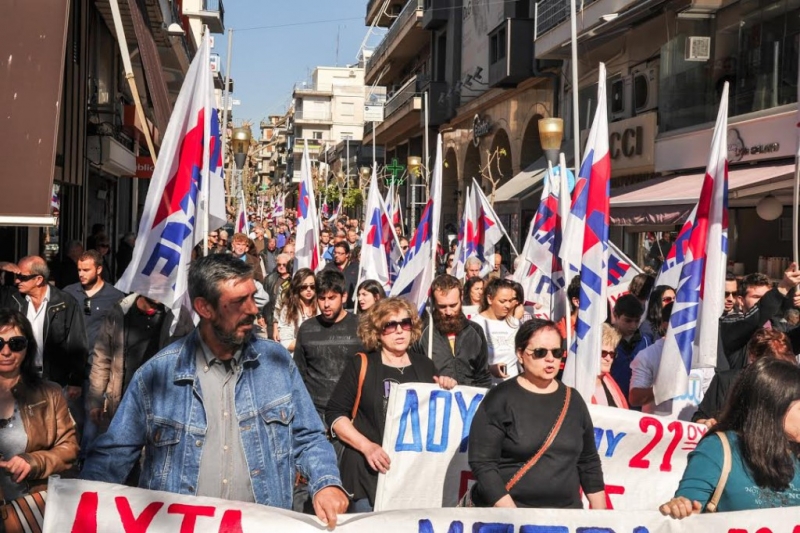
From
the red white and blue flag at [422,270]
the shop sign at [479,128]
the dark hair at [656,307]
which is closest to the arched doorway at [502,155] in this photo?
the shop sign at [479,128]

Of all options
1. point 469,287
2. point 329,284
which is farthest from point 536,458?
point 469,287

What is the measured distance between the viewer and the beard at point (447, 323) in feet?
22.6

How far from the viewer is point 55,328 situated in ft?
23.7

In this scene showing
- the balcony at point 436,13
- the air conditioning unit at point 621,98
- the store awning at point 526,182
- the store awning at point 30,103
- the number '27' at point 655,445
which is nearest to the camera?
the number '27' at point 655,445

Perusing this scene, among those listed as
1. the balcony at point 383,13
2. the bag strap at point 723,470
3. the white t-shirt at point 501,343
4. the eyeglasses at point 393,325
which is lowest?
the bag strap at point 723,470

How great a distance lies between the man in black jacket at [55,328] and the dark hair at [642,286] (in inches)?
188

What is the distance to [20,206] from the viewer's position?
8.48m

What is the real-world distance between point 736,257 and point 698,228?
10.1m

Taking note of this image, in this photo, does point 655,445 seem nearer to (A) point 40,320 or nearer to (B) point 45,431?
(B) point 45,431

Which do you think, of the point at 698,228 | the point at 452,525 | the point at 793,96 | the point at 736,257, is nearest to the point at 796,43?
the point at 793,96

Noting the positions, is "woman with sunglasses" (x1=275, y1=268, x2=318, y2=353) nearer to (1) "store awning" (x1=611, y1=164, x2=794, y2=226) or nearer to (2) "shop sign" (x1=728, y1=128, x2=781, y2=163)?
(1) "store awning" (x1=611, y1=164, x2=794, y2=226)

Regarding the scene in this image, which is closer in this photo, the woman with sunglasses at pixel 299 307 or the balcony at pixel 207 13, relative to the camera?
the woman with sunglasses at pixel 299 307

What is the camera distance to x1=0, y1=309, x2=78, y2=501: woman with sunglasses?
14.5 feet

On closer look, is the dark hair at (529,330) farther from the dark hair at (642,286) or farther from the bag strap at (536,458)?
the dark hair at (642,286)
